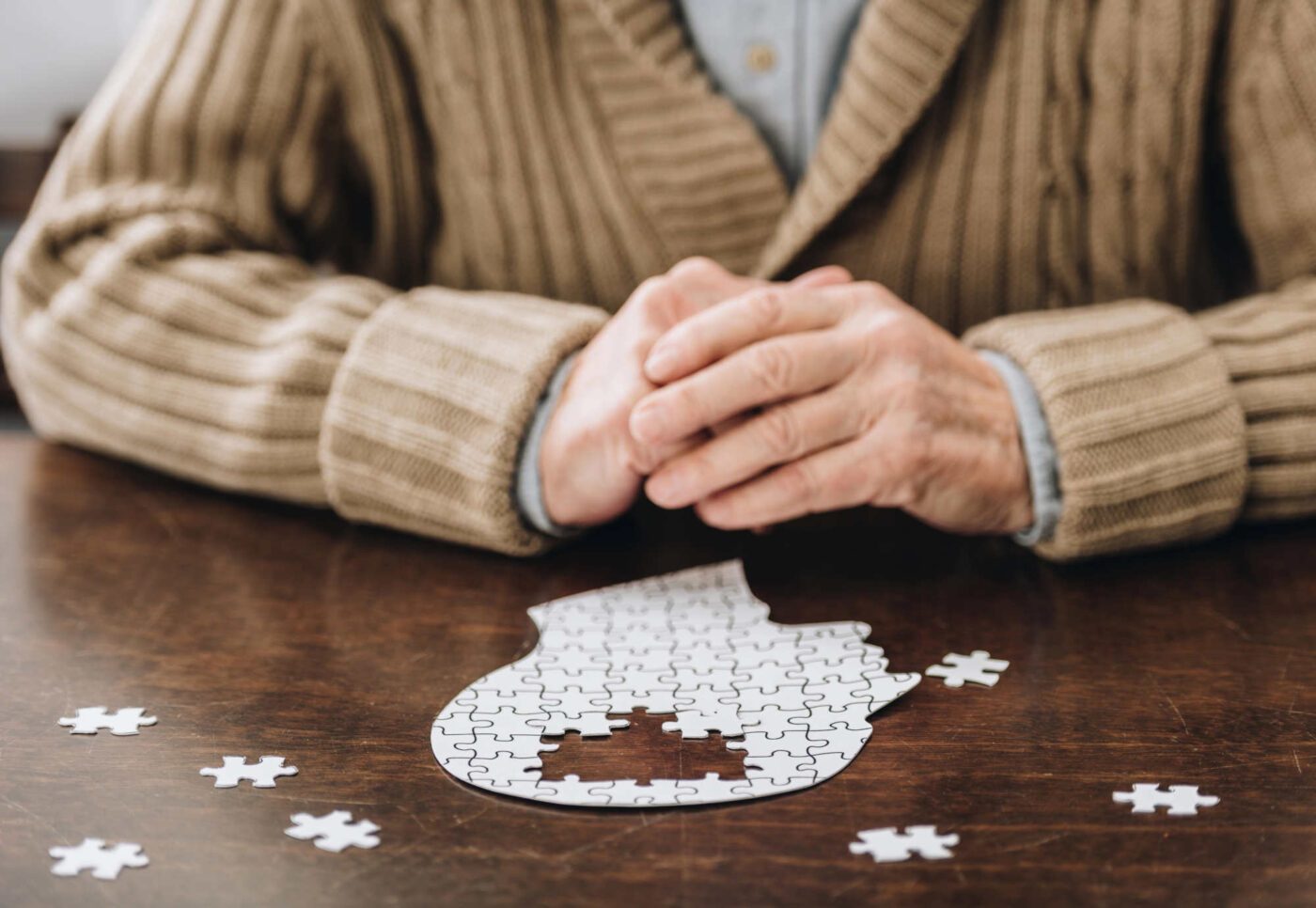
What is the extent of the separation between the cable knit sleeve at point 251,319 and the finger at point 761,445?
4.9 inches

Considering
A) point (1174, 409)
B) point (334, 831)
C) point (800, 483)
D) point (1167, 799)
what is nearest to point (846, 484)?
point (800, 483)

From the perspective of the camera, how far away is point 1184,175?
1.25m

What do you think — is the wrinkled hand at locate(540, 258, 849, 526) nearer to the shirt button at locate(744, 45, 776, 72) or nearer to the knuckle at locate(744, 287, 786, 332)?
the knuckle at locate(744, 287, 786, 332)

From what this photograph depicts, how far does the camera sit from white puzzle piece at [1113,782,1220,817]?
0.59 m

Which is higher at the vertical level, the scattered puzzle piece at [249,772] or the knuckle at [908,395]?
the knuckle at [908,395]

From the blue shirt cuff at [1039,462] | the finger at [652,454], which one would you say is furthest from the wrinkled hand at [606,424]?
the blue shirt cuff at [1039,462]

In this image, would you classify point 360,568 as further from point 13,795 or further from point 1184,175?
point 1184,175

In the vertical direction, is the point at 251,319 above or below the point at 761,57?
below

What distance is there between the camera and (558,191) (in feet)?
4.25

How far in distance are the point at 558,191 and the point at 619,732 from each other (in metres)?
0.75

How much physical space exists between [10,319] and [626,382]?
70 centimetres

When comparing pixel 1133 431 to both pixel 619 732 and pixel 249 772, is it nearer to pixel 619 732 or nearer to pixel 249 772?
pixel 619 732

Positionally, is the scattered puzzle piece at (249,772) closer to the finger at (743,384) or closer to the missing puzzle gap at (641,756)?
the missing puzzle gap at (641,756)

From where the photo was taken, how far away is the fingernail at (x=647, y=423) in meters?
0.92
